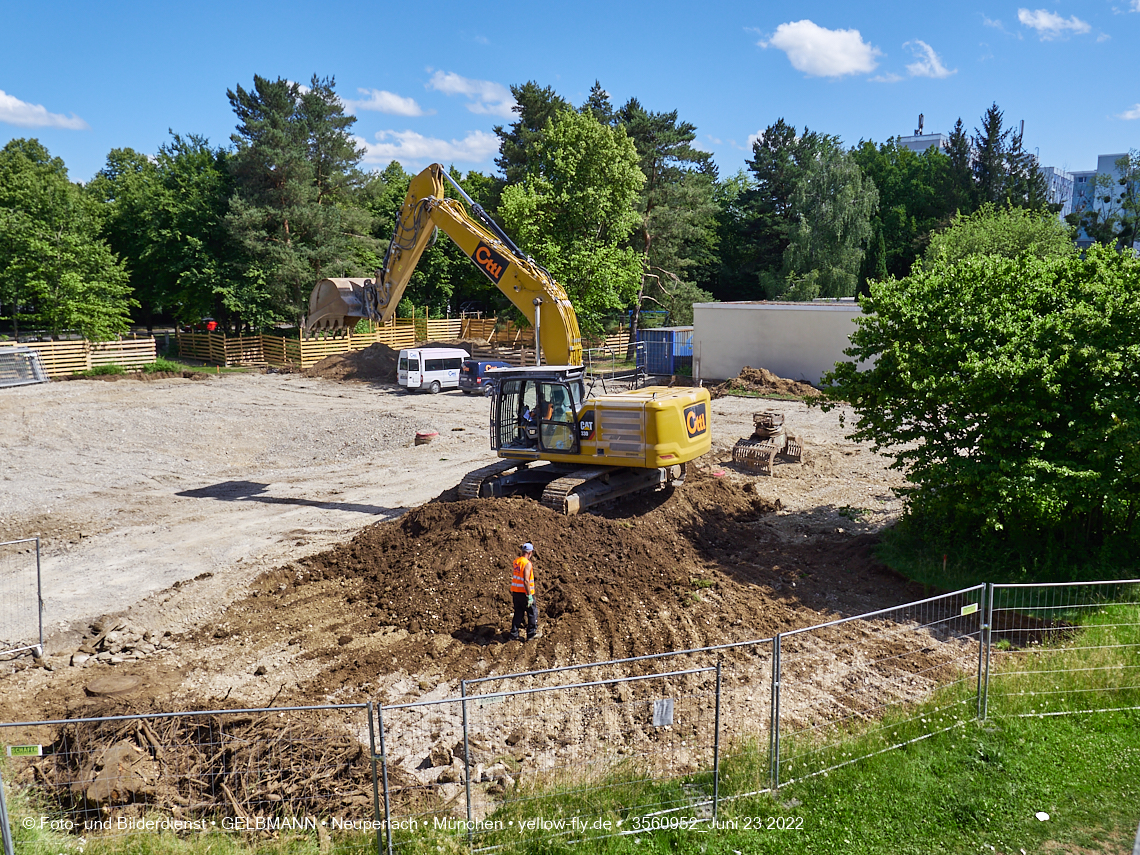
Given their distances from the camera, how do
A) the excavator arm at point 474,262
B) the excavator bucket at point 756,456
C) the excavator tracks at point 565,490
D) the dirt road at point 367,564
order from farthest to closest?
1. the excavator bucket at point 756,456
2. the excavator arm at point 474,262
3. the excavator tracks at point 565,490
4. the dirt road at point 367,564

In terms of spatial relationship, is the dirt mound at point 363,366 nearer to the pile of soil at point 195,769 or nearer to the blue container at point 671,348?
the blue container at point 671,348

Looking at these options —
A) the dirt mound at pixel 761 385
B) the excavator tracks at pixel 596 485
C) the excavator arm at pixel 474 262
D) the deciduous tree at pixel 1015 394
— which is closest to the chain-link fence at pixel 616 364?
the dirt mound at pixel 761 385

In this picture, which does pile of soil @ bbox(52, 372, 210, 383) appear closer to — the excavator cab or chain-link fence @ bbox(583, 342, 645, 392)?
chain-link fence @ bbox(583, 342, 645, 392)

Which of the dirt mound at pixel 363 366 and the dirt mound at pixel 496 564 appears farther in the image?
the dirt mound at pixel 363 366

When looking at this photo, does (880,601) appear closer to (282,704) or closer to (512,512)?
(512,512)

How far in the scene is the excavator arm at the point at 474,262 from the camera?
1652 centimetres

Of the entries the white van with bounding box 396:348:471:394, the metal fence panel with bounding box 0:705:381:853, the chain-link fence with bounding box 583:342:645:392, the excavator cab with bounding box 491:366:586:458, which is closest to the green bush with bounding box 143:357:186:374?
the white van with bounding box 396:348:471:394

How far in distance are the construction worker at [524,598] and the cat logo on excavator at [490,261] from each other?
8187mm

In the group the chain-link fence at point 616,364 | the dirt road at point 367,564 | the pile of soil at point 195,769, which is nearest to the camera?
the pile of soil at point 195,769

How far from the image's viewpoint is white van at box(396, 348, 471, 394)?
3441 cm

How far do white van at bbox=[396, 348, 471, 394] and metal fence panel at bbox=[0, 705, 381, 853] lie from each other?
1062 inches

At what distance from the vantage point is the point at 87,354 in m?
37.8

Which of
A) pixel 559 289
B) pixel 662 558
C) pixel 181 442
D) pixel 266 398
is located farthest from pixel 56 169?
pixel 662 558

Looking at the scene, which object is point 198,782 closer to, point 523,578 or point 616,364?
point 523,578
